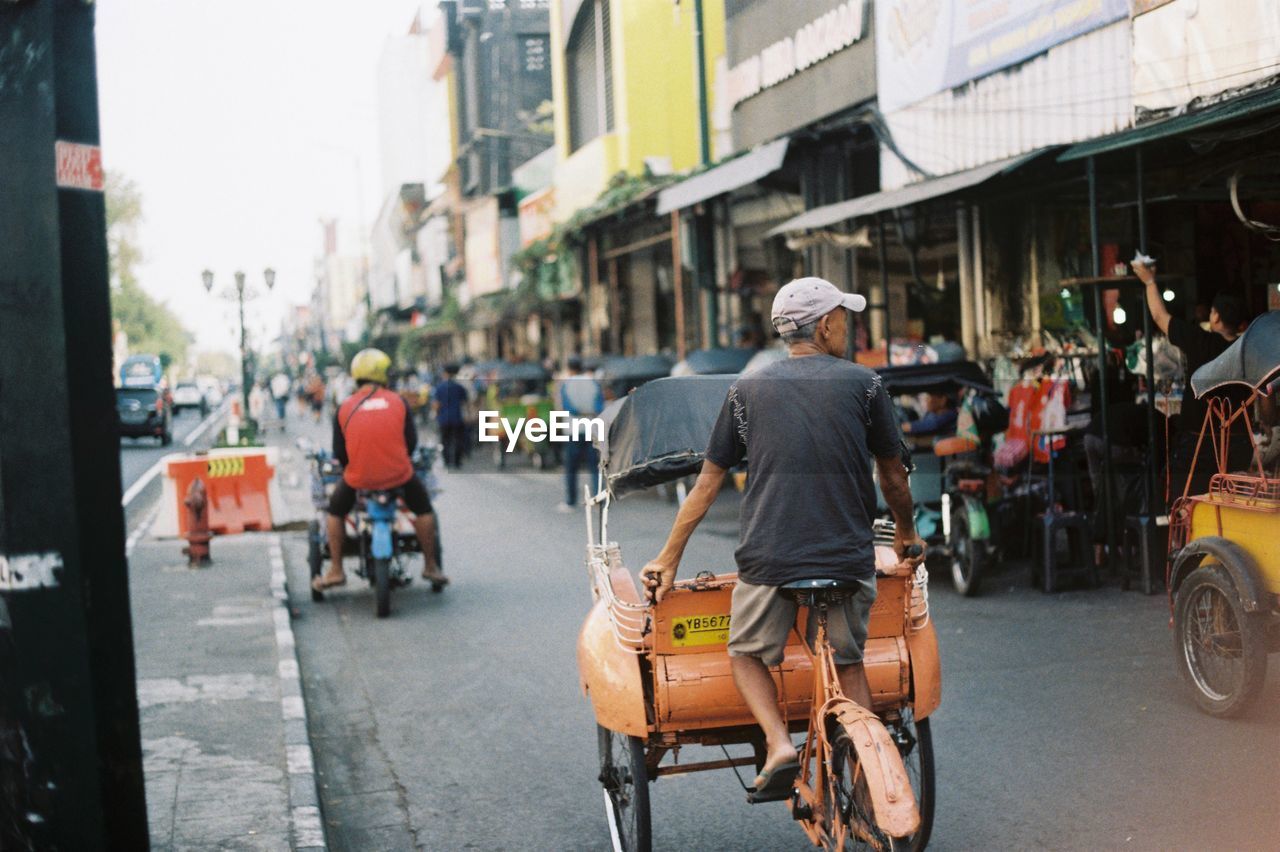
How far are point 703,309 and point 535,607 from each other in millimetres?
12685

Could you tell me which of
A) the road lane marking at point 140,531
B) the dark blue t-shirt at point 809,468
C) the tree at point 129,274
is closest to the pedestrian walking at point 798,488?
the dark blue t-shirt at point 809,468

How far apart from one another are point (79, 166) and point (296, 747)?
12.1 feet

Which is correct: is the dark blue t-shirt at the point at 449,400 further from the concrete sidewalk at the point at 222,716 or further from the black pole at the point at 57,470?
the black pole at the point at 57,470

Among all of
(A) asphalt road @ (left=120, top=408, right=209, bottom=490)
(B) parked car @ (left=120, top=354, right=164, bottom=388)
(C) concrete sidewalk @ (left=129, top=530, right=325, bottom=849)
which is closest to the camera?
(C) concrete sidewalk @ (left=129, top=530, right=325, bottom=849)

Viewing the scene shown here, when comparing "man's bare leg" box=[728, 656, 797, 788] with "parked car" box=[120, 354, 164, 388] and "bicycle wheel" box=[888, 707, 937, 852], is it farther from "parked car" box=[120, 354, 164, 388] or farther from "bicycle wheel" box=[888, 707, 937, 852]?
"parked car" box=[120, 354, 164, 388]

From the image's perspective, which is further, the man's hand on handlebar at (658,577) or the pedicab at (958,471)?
the pedicab at (958,471)

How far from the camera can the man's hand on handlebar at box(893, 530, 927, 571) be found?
174 inches

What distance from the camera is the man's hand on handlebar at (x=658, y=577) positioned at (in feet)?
14.3

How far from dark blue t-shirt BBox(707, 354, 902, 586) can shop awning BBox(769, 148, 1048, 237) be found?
718 centimetres

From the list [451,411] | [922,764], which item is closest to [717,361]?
[451,411]

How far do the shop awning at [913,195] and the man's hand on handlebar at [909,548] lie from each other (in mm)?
6932

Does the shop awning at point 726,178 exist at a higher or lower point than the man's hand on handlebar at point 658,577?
higher

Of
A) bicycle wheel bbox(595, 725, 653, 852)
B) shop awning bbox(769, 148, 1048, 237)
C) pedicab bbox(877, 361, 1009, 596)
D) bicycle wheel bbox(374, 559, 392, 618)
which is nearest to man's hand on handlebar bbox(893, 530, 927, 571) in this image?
bicycle wheel bbox(595, 725, 653, 852)

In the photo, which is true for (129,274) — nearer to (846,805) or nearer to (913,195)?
(913,195)
